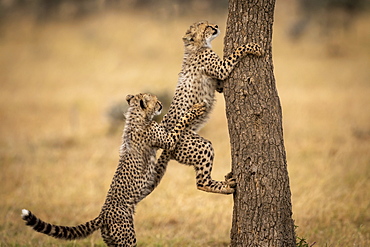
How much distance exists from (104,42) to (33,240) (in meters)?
17.5

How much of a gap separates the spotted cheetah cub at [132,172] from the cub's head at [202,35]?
2.14 ft

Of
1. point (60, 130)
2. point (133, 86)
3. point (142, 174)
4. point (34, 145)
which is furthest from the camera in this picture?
point (133, 86)

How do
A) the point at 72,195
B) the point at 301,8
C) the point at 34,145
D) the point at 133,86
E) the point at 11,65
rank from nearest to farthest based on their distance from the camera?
the point at 72,195
the point at 34,145
the point at 133,86
the point at 11,65
the point at 301,8

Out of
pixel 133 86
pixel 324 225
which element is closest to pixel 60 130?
pixel 133 86

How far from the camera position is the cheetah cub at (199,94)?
164 inches

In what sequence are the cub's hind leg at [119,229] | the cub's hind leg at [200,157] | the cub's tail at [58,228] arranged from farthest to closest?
the cub's hind leg at [200,157]
the cub's hind leg at [119,229]
the cub's tail at [58,228]

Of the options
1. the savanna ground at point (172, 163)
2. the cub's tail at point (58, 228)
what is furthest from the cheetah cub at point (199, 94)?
the savanna ground at point (172, 163)

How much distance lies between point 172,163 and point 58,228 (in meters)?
4.64

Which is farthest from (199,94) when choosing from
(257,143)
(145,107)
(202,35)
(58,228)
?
(58,228)

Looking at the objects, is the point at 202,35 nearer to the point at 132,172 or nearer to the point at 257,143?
the point at 257,143

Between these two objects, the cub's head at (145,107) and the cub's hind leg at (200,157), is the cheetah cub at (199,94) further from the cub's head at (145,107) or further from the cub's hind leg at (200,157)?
the cub's head at (145,107)

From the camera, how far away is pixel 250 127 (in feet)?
13.1

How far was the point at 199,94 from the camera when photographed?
4.54 m

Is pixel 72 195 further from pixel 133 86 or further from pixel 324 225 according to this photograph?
pixel 133 86
